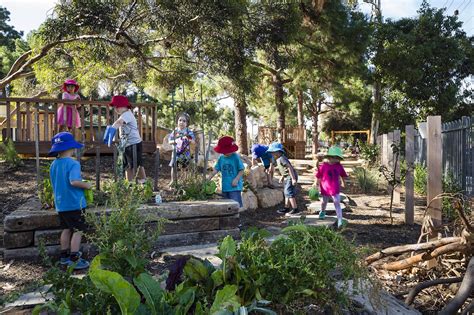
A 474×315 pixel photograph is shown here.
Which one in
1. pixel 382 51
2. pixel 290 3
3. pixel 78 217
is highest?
pixel 382 51

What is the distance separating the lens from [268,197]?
8.20 metres

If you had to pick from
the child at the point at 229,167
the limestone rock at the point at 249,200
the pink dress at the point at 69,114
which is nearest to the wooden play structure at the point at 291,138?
the pink dress at the point at 69,114

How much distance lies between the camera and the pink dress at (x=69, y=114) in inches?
342

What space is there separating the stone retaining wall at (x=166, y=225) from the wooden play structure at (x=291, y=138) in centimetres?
1589

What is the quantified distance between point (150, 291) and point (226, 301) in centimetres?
35

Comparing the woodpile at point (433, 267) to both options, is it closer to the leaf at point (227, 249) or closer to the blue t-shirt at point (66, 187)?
the leaf at point (227, 249)

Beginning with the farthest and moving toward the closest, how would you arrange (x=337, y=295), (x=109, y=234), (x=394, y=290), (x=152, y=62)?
1. (x=152, y=62)
2. (x=394, y=290)
3. (x=109, y=234)
4. (x=337, y=295)

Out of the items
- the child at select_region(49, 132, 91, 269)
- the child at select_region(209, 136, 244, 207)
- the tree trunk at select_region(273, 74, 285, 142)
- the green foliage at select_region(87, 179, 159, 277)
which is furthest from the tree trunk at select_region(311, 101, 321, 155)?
the green foliage at select_region(87, 179, 159, 277)

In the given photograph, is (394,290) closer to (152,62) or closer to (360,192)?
(360,192)

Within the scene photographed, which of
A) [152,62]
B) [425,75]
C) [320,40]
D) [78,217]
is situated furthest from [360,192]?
[425,75]

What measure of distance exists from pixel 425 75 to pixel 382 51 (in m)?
3.18

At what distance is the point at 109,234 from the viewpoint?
2350mm

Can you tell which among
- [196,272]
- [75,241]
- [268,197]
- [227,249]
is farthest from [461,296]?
[268,197]

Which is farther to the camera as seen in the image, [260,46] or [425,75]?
[425,75]
